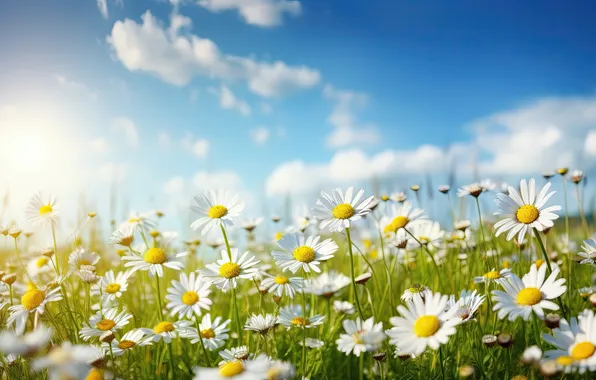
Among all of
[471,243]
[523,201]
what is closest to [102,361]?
[523,201]

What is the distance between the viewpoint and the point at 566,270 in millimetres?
3223

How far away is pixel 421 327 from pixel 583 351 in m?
0.48

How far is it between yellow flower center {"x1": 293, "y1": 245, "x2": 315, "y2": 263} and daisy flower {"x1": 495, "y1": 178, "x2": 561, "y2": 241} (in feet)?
2.41

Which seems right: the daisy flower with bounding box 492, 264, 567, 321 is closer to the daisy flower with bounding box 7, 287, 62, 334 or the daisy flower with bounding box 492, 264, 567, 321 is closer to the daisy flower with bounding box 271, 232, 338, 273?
the daisy flower with bounding box 271, 232, 338, 273

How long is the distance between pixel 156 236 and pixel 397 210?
5.42 feet

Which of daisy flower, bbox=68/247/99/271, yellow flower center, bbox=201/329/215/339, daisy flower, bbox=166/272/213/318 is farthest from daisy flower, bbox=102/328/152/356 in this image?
daisy flower, bbox=68/247/99/271

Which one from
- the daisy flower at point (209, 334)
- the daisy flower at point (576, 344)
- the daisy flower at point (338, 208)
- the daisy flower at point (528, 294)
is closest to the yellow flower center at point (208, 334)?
the daisy flower at point (209, 334)

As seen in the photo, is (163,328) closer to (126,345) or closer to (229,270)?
(126,345)

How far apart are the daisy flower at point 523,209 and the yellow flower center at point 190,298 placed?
122 centimetres

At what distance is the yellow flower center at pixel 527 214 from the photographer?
6.45 ft

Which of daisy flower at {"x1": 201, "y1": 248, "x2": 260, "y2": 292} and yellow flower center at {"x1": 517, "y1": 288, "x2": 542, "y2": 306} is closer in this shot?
yellow flower center at {"x1": 517, "y1": 288, "x2": 542, "y2": 306}

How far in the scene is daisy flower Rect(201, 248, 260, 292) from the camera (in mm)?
2020

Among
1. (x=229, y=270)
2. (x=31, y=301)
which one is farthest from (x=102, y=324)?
(x=229, y=270)

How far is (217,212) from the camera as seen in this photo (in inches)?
88.2
